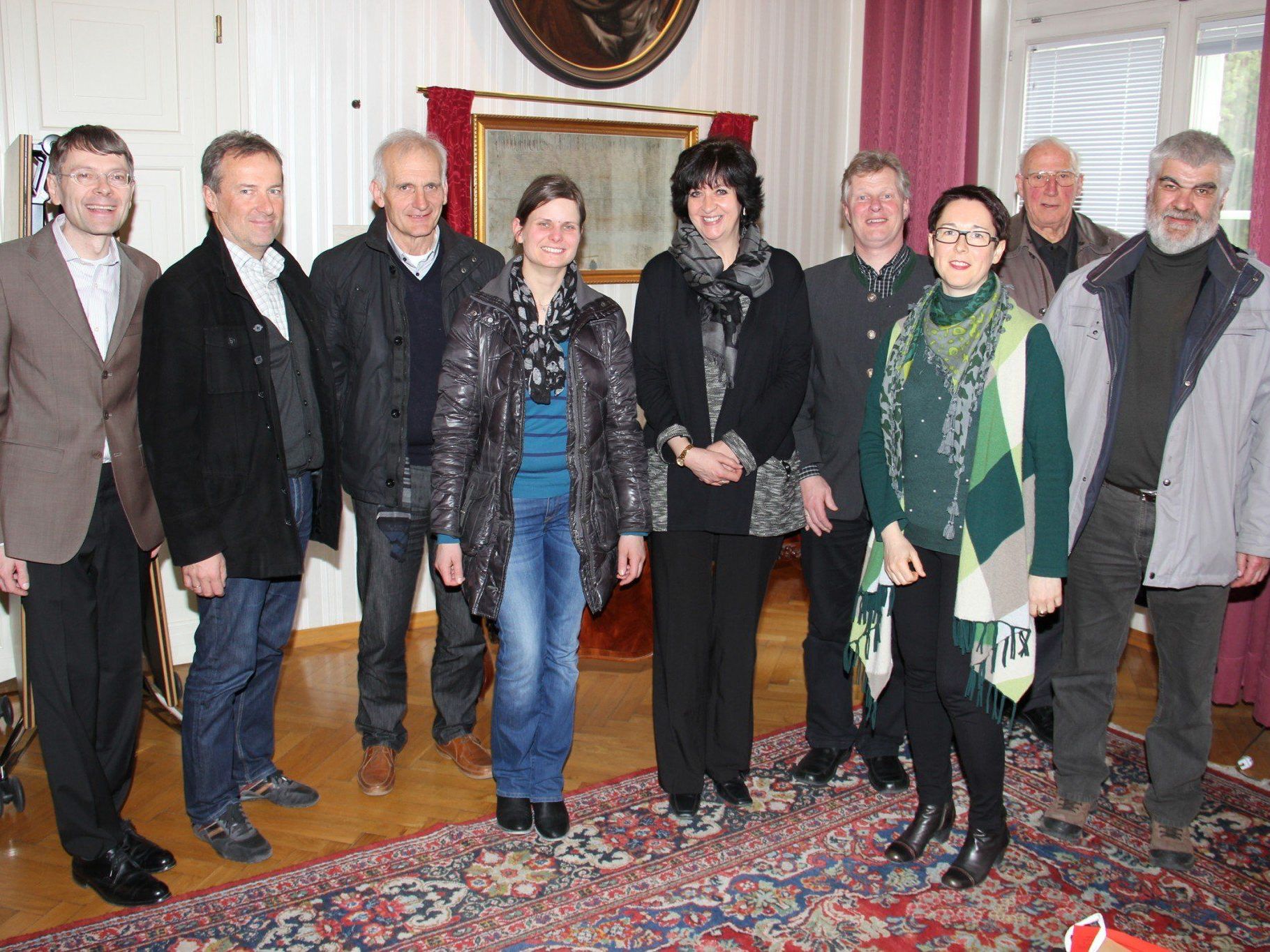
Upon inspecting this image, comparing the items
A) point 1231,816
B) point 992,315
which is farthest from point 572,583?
point 1231,816

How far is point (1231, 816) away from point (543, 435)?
86.9 inches

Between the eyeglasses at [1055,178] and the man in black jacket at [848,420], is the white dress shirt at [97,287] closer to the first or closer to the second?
the man in black jacket at [848,420]

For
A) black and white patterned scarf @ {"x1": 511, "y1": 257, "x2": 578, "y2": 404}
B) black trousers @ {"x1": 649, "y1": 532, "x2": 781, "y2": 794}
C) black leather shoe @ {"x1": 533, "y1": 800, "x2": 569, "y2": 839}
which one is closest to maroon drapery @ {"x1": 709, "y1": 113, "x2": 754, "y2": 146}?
black and white patterned scarf @ {"x1": 511, "y1": 257, "x2": 578, "y2": 404}

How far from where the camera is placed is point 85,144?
2438 mm

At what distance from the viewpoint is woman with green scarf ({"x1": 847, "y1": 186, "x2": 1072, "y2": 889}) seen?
2381 millimetres

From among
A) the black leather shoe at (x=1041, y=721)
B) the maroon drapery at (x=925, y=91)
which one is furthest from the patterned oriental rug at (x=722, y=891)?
the maroon drapery at (x=925, y=91)

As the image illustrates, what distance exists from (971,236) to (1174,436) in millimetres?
754

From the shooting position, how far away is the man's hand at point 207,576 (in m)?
2.53

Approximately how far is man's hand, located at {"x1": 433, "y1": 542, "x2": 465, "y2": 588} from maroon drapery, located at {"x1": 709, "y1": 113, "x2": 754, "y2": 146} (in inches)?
120

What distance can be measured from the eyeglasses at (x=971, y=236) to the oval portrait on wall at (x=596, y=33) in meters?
2.61

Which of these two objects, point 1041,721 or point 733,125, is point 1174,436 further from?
point 733,125

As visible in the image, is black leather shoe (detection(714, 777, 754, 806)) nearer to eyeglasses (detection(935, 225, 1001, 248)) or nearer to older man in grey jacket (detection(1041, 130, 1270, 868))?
older man in grey jacket (detection(1041, 130, 1270, 868))

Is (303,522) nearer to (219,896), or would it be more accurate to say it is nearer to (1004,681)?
(219,896)

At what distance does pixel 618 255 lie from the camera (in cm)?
490
